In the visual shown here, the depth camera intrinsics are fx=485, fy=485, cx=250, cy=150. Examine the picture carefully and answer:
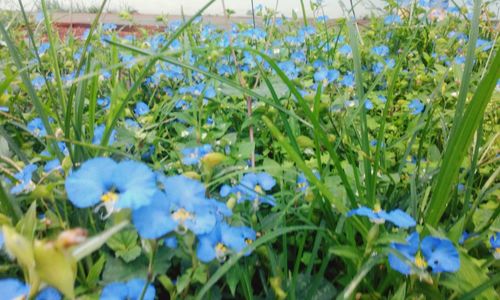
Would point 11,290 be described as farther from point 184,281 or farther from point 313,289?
point 313,289

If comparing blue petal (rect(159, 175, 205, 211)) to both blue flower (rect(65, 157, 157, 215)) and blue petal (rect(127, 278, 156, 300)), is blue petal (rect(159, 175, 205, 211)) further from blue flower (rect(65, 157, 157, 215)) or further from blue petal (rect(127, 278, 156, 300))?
blue petal (rect(127, 278, 156, 300))

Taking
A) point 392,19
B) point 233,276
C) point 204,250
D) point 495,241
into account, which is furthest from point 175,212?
point 392,19

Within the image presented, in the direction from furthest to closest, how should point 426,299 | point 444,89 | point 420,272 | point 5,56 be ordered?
1. point 5,56
2. point 444,89
3. point 426,299
4. point 420,272

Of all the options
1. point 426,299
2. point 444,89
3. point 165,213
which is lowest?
point 426,299

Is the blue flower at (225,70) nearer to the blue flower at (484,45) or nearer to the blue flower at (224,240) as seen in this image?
the blue flower at (484,45)

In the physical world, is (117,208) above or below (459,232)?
above

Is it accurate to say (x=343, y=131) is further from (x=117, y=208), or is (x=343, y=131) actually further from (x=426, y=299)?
(x=117, y=208)

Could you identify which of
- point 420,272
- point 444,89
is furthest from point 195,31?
point 420,272
